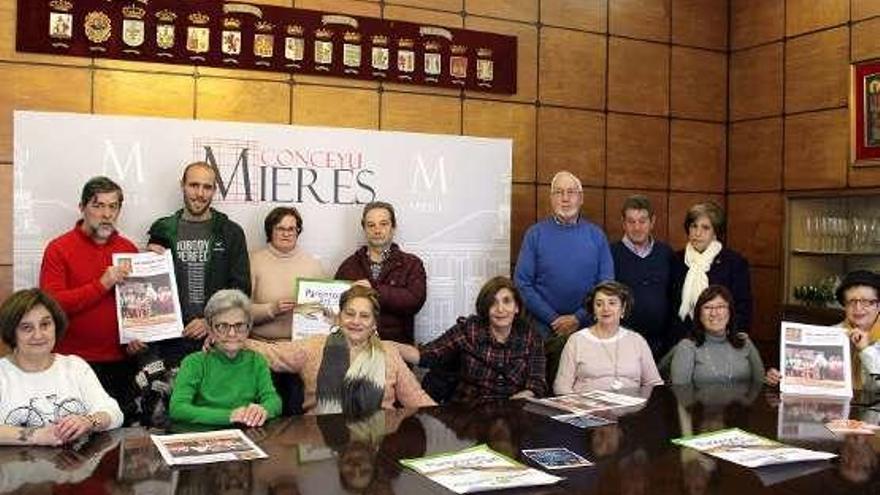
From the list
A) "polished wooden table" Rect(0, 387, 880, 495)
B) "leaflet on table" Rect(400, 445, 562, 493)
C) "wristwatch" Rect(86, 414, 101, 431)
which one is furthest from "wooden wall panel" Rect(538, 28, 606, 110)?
"wristwatch" Rect(86, 414, 101, 431)

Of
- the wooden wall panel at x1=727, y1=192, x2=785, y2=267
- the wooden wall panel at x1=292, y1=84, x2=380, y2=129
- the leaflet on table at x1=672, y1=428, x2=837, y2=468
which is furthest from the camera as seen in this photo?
the wooden wall panel at x1=727, y1=192, x2=785, y2=267

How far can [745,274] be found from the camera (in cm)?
436

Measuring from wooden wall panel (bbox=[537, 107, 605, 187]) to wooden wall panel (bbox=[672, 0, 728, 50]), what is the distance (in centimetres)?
91

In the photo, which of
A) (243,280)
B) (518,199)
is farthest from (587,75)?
(243,280)

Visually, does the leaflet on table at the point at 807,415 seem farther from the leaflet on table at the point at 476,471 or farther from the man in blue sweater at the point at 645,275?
the man in blue sweater at the point at 645,275

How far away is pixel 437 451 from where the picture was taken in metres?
2.18

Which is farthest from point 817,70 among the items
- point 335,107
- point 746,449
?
point 746,449

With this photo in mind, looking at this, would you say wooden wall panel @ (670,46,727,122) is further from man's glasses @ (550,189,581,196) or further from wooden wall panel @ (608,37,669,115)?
man's glasses @ (550,189,581,196)

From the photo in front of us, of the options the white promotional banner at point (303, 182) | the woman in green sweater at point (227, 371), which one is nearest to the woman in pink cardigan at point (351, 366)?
the woman in green sweater at point (227, 371)

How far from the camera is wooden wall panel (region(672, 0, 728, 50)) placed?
225 inches

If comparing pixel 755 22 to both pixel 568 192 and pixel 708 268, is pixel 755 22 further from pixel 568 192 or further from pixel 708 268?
pixel 568 192

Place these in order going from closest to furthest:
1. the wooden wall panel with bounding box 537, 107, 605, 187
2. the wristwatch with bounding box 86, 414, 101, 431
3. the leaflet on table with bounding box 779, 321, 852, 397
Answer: the wristwatch with bounding box 86, 414, 101, 431 → the leaflet on table with bounding box 779, 321, 852, 397 → the wooden wall panel with bounding box 537, 107, 605, 187

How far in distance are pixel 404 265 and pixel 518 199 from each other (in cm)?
139

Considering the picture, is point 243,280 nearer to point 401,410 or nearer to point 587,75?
point 401,410
